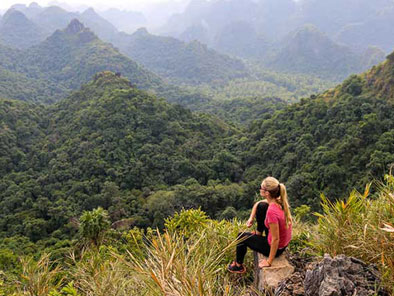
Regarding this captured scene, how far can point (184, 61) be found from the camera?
149 metres

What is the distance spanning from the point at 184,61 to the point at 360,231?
152212 millimetres

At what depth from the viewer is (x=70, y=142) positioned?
35.0m

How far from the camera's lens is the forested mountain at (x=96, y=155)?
25.6 metres

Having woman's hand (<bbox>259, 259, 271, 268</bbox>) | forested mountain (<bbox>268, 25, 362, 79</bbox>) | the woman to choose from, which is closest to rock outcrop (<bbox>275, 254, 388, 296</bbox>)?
woman's hand (<bbox>259, 259, 271, 268</bbox>)

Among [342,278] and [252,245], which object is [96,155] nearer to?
[252,245]

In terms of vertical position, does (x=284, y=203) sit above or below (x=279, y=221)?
above

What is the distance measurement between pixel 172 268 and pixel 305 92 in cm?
10343

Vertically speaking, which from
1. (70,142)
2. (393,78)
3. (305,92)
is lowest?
(70,142)

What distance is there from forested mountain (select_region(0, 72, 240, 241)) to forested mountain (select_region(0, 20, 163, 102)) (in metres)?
36.1

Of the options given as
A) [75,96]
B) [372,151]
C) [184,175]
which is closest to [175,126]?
[184,175]

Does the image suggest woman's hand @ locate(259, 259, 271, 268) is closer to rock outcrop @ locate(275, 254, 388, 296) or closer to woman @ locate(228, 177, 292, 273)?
woman @ locate(228, 177, 292, 273)

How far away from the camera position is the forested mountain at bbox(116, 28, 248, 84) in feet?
444

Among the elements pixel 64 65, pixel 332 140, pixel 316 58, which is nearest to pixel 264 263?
pixel 332 140

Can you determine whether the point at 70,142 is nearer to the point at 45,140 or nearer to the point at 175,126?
the point at 45,140
